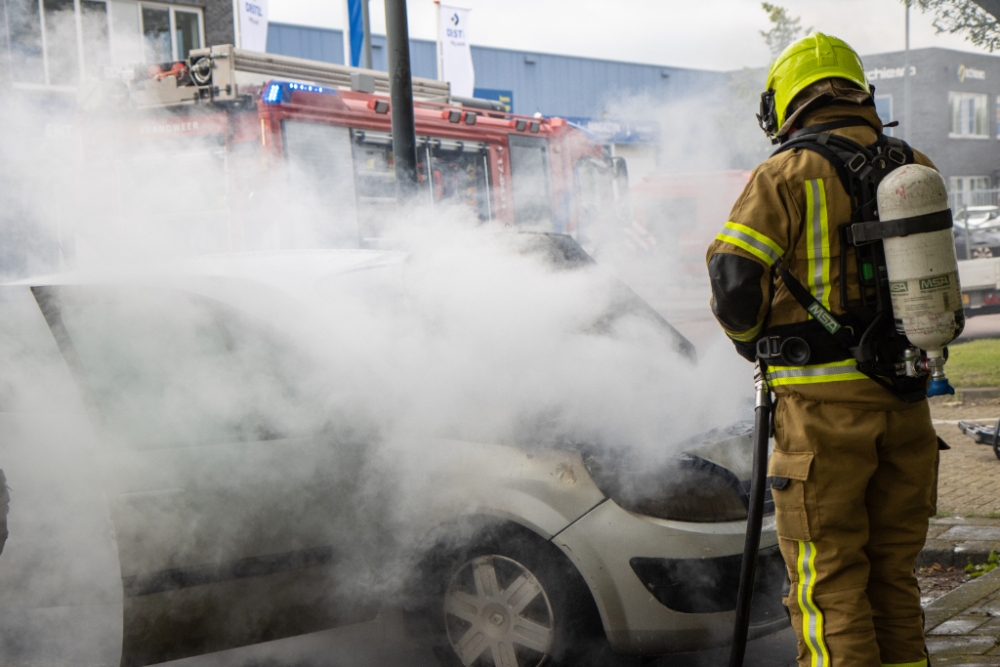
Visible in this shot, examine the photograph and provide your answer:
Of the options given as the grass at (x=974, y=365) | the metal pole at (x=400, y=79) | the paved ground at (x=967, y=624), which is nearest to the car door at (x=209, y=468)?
the paved ground at (x=967, y=624)

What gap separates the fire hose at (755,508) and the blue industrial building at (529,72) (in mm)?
10019

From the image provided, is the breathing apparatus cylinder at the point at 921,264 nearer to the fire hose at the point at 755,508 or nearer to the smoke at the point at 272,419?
the fire hose at the point at 755,508

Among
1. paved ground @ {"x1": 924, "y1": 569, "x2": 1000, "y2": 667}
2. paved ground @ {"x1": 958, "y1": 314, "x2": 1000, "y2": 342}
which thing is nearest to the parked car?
paved ground @ {"x1": 958, "y1": 314, "x2": 1000, "y2": 342}

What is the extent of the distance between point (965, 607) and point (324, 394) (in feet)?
7.82

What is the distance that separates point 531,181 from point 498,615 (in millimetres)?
8975

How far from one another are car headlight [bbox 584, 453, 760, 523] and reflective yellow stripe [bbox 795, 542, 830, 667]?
20.1 inches

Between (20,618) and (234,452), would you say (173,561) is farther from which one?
(20,618)

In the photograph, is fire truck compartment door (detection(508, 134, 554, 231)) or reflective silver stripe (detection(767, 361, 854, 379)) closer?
reflective silver stripe (detection(767, 361, 854, 379))

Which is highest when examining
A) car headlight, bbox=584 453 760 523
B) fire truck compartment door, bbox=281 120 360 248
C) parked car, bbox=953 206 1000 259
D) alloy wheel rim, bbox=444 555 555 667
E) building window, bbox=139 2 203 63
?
building window, bbox=139 2 203 63

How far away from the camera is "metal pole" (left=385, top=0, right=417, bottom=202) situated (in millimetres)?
5926

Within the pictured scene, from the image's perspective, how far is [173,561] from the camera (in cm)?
294

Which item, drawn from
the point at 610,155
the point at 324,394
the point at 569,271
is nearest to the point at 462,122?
the point at 610,155

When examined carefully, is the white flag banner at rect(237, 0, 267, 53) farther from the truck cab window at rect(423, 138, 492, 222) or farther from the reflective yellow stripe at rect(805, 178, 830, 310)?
the reflective yellow stripe at rect(805, 178, 830, 310)

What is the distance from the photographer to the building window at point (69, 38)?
21.6ft
